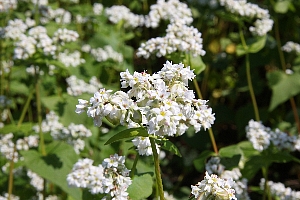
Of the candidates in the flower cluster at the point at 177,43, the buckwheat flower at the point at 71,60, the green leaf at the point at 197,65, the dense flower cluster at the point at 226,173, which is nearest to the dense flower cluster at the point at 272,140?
the dense flower cluster at the point at 226,173

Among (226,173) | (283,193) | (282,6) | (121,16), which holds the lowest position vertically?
(283,193)

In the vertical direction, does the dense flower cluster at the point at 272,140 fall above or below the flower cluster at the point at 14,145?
below

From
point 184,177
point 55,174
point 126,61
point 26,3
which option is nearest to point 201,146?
point 184,177

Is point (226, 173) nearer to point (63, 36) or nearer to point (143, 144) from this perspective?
point (143, 144)

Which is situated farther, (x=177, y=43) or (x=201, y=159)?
(x=201, y=159)

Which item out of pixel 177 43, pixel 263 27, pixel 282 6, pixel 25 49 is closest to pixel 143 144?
pixel 177 43

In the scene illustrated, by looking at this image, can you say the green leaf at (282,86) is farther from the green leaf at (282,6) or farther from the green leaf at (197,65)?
the green leaf at (197,65)

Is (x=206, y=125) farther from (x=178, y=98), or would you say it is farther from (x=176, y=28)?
(x=176, y=28)

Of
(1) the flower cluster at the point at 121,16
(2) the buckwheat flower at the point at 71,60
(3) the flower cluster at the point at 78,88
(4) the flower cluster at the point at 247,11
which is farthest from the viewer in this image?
(1) the flower cluster at the point at 121,16
